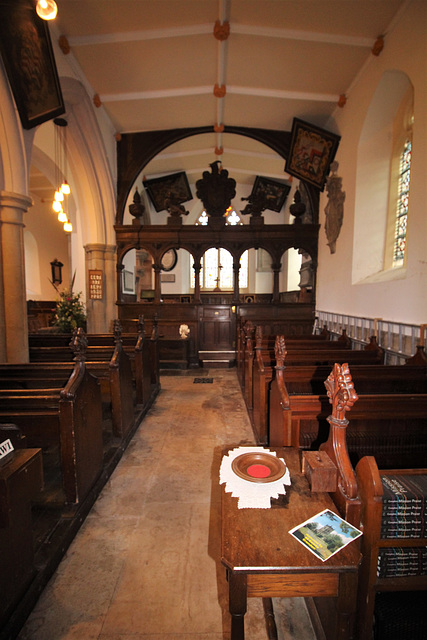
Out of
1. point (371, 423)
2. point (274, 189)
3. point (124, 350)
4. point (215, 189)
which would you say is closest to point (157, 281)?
point (215, 189)

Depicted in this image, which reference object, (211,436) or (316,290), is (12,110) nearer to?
(211,436)

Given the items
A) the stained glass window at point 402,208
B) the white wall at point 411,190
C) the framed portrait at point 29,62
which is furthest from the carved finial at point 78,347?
the stained glass window at point 402,208

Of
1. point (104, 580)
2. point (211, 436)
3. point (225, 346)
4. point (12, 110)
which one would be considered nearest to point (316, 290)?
point (225, 346)

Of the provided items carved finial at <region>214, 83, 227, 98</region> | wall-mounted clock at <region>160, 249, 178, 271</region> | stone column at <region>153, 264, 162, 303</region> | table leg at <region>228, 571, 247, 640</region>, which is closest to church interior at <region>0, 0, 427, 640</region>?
table leg at <region>228, 571, 247, 640</region>

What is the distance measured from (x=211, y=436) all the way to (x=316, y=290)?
517cm

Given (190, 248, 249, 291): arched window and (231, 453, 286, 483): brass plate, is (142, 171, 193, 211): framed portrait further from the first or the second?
(231, 453, 286, 483): brass plate

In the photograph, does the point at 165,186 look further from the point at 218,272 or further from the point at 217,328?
the point at 217,328

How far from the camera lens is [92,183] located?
288 inches

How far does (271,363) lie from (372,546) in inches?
91.4

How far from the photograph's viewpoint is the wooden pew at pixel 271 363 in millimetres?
3051

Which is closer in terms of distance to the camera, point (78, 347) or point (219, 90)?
point (78, 347)

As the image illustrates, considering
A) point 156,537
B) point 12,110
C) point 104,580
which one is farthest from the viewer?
point 12,110

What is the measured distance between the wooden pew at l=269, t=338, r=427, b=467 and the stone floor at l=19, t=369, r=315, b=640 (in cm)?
83

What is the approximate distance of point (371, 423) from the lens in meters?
2.10
